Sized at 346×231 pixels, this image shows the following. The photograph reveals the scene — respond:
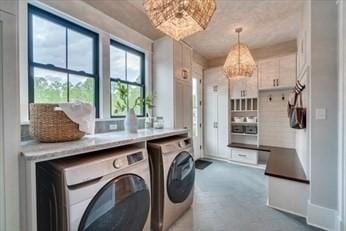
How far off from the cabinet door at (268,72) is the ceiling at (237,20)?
0.46 m

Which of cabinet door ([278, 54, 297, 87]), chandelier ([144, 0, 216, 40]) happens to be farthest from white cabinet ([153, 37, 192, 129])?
cabinet door ([278, 54, 297, 87])

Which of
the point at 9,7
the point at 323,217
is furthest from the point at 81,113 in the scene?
the point at 323,217

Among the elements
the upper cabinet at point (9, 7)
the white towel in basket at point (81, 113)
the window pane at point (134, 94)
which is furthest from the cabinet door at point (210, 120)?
the upper cabinet at point (9, 7)

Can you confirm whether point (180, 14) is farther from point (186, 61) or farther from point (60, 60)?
point (186, 61)

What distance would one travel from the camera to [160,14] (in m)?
1.54

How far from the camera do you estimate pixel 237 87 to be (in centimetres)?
444

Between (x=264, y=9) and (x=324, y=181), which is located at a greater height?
(x=264, y=9)

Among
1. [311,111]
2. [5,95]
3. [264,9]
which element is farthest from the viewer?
[264,9]

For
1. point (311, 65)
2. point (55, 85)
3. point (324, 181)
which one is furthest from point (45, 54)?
point (324, 181)

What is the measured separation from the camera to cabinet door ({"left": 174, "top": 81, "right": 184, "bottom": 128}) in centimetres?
288

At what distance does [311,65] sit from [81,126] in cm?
239

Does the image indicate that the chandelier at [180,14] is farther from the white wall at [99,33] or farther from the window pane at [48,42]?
the window pane at [48,42]

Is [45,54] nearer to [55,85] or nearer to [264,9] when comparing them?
[55,85]

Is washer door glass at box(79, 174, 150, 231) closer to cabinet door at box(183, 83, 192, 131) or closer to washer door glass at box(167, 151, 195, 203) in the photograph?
washer door glass at box(167, 151, 195, 203)
